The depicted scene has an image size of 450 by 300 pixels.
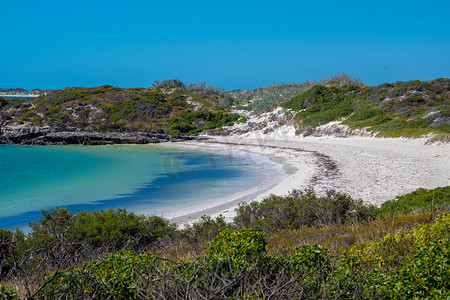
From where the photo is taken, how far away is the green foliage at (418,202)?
28.3 feet

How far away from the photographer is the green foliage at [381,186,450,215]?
8.64 m

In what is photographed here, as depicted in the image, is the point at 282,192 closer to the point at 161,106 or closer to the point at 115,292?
the point at 115,292

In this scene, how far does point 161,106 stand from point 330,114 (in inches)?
1153

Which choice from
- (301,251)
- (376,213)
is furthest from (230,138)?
(301,251)

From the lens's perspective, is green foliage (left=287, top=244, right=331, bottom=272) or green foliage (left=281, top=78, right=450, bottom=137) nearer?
green foliage (left=287, top=244, right=331, bottom=272)

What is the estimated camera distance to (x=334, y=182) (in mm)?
15828

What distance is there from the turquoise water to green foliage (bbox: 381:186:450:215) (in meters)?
7.51

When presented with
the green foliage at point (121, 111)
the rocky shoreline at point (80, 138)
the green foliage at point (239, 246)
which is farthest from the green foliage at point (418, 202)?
the green foliage at point (121, 111)

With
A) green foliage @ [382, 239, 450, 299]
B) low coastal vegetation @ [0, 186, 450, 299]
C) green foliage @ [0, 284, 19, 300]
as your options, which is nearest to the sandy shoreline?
low coastal vegetation @ [0, 186, 450, 299]

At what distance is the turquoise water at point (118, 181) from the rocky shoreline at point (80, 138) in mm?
10510

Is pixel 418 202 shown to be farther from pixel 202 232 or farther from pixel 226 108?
pixel 226 108

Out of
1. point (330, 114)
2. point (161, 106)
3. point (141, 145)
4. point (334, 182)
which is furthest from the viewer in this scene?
point (161, 106)

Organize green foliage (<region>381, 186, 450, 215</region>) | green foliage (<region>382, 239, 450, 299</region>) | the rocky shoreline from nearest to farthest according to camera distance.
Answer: green foliage (<region>382, 239, 450, 299</region>) < green foliage (<region>381, 186, 450, 215</region>) < the rocky shoreline

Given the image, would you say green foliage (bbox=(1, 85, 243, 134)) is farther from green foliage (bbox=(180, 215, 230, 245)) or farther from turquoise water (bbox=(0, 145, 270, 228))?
green foliage (bbox=(180, 215, 230, 245))
